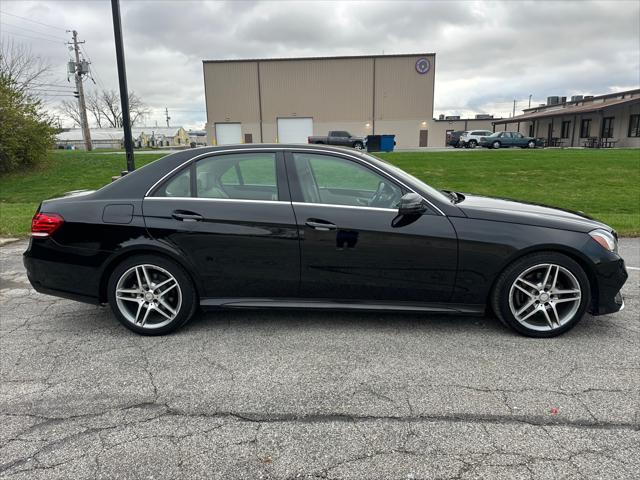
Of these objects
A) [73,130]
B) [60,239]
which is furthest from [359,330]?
[73,130]

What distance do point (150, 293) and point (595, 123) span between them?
45501mm

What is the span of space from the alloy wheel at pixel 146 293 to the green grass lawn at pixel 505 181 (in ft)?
18.2

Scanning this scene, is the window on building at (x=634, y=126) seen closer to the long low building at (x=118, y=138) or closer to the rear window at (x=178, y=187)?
the rear window at (x=178, y=187)

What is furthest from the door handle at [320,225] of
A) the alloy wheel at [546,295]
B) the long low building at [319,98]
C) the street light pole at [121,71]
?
the long low building at [319,98]

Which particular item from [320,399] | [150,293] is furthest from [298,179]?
[320,399]

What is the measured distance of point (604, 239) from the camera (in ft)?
11.9

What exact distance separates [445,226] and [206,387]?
2.14 m

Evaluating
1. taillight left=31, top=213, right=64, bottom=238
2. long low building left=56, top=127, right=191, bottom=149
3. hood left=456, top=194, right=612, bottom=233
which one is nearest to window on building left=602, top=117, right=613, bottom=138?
hood left=456, top=194, right=612, bottom=233

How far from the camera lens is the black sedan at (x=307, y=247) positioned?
3564 mm

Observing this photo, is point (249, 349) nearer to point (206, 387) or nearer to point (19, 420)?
point (206, 387)

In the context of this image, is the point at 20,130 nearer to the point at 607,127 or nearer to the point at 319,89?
the point at 319,89

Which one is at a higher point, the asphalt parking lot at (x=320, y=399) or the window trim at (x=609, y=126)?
the window trim at (x=609, y=126)

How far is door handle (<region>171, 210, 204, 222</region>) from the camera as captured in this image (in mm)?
3653

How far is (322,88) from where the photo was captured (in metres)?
50.0
